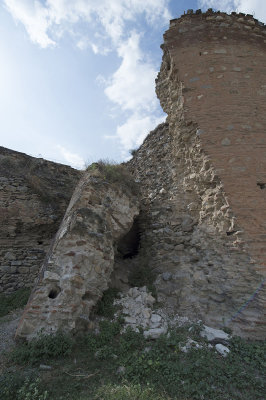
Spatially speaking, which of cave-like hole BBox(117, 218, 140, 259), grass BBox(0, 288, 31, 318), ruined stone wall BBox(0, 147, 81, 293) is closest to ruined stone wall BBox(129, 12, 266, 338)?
cave-like hole BBox(117, 218, 140, 259)

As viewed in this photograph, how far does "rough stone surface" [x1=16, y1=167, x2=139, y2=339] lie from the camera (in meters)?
3.65

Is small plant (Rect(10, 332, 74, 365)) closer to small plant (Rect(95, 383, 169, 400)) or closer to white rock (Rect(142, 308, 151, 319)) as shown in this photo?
small plant (Rect(95, 383, 169, 400))

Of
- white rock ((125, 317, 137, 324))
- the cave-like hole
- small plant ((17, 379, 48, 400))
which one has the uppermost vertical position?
the cave-like hole

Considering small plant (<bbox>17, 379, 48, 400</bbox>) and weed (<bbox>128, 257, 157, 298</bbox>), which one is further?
weed (<bbox>128, 257, 157, 298</bbox>)

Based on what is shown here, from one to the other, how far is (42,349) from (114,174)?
3.78 meters

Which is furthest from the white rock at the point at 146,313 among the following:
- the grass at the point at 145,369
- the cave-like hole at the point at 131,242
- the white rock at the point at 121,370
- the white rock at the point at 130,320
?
the cave-like hole at the point at 131,242

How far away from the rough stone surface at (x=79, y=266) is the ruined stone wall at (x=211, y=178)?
4.39ft

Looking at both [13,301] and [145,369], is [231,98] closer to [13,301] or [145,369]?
[145,369]

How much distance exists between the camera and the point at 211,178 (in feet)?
16.2

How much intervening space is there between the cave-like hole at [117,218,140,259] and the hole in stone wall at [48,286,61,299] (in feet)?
8.16

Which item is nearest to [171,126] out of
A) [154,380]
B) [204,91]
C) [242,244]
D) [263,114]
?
[204,91]

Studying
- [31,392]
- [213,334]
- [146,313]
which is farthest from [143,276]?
[31,392]

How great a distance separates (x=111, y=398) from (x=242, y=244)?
10.3ft

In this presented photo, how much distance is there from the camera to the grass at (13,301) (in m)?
5.37
